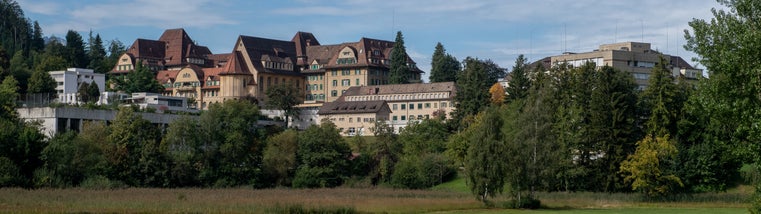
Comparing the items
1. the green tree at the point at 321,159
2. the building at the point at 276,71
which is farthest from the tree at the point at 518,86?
the building at the point at 276,71

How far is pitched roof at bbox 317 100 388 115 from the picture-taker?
14750cm

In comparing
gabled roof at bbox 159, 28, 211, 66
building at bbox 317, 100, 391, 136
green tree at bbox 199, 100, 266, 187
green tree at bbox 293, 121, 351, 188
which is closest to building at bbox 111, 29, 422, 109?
gabled roof at bbox 159, 28, 211, 66

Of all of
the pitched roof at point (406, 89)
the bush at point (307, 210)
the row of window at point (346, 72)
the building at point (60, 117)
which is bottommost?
the bush at point (307, 210)

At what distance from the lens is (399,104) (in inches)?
6019

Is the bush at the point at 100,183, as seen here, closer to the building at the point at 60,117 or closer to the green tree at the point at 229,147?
the green tree at the point at 229,147

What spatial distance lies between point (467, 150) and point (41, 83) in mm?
87863

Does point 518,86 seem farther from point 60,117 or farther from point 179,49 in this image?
point 179,49

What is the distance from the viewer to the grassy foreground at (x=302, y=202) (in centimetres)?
5956

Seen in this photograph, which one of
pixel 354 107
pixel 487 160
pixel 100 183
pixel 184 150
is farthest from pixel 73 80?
pixel 487 160

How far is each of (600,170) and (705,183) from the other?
836 cm

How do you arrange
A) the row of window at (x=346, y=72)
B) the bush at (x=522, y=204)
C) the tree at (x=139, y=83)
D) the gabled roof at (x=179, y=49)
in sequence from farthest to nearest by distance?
1. the gabled roof at (x=179, y=49)
2. the row of window at (x=346, y=72)
3. the tree at (x=139, y=83)
4. the bush at (x=522, y=204)

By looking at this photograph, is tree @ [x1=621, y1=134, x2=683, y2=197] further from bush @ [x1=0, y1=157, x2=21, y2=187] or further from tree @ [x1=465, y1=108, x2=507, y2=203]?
bush @ [x1=0, y1=157, x2=21, y2=187]

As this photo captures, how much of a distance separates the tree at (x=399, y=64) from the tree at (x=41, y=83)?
1993 inches

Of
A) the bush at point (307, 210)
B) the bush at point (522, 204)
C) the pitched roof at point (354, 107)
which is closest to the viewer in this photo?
the bush at point (307, 210)
